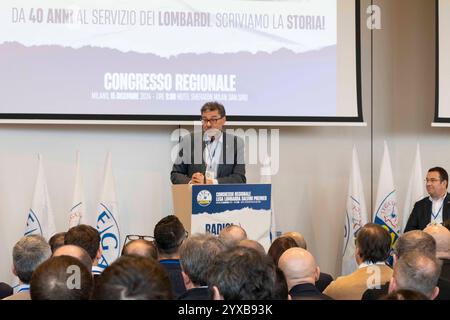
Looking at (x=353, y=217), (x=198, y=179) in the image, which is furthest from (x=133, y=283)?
(x=353, y=217)

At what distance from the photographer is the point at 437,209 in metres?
7.00

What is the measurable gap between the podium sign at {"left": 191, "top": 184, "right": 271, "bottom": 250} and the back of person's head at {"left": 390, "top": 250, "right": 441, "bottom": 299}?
7.62 ft

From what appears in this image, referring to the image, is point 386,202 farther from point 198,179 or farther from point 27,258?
point 27,258

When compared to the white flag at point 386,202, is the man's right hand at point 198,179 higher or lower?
higher

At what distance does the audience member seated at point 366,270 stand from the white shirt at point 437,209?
3.03m

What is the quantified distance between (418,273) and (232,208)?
95.5 inches

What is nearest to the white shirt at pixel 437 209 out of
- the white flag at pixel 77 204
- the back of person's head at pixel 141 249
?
the white flag at pixel 77 204

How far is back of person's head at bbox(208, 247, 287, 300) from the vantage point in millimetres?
A: 2332

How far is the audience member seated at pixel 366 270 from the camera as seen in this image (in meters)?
3.74

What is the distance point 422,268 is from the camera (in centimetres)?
287

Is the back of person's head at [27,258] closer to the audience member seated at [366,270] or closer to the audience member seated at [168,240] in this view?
the audience member seated at [168,240]
